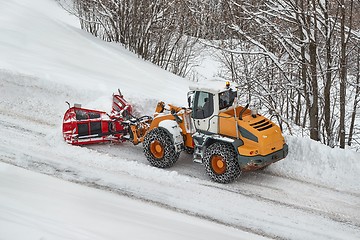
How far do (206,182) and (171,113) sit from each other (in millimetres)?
1768

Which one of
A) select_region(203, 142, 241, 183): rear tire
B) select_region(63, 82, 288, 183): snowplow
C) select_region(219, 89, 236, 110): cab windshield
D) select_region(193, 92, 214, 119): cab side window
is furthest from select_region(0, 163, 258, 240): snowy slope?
select_region(219, 89, 236, 110): cab windshield

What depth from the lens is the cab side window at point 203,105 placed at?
934 cm

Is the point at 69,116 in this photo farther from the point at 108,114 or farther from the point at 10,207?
the point at 10,207

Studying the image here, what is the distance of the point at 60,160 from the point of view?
9.89 metres

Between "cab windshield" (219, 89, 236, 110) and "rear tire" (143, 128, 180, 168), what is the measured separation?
1349 mm

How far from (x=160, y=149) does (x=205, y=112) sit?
1299 millimetres

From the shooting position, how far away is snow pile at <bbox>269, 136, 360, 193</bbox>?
9343 millimetres

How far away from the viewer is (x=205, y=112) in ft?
30.9

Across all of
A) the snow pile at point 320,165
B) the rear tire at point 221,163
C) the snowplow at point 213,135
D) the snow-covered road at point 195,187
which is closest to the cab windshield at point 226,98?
the snowplow at point 213,135

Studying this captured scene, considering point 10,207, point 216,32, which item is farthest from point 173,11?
point 10,207

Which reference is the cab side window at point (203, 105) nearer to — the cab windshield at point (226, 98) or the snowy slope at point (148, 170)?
the cab windshield at point (226, 98)

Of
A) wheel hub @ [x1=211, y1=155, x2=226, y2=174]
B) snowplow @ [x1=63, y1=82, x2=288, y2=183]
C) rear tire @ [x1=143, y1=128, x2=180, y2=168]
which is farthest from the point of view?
rear tire @ [x1=143, y1=128, x2=180, y2=168]

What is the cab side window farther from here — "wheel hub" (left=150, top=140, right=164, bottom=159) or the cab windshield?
"wheel hub" (left=150, top=140, right=164, bottom=159)

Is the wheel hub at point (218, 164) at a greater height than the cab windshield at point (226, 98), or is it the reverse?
the cab windshield at point (226, 98)
